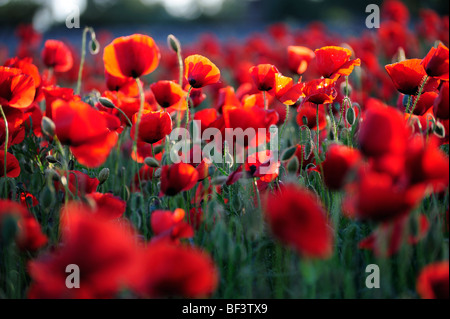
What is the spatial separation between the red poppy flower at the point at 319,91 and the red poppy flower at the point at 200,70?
0.92ft

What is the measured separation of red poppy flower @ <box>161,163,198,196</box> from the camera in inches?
43.9

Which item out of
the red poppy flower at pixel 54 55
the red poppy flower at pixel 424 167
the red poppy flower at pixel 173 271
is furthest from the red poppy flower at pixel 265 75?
the red poppy flower at pixel 54 55

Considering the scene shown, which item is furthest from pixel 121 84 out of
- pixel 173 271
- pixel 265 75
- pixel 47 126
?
pixel 173 271

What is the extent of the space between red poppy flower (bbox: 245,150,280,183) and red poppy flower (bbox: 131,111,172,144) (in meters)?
0.26

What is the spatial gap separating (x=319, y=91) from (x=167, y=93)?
1.58 ft

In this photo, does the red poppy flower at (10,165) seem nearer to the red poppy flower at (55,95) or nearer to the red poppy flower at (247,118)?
the red poppy flower at (55,95)

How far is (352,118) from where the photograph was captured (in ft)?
4.73

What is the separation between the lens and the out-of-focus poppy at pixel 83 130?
37.4 inches

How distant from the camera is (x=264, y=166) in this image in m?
1.14

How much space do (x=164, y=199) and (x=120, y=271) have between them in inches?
26.2

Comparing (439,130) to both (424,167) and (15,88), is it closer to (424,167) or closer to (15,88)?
(424,167)
